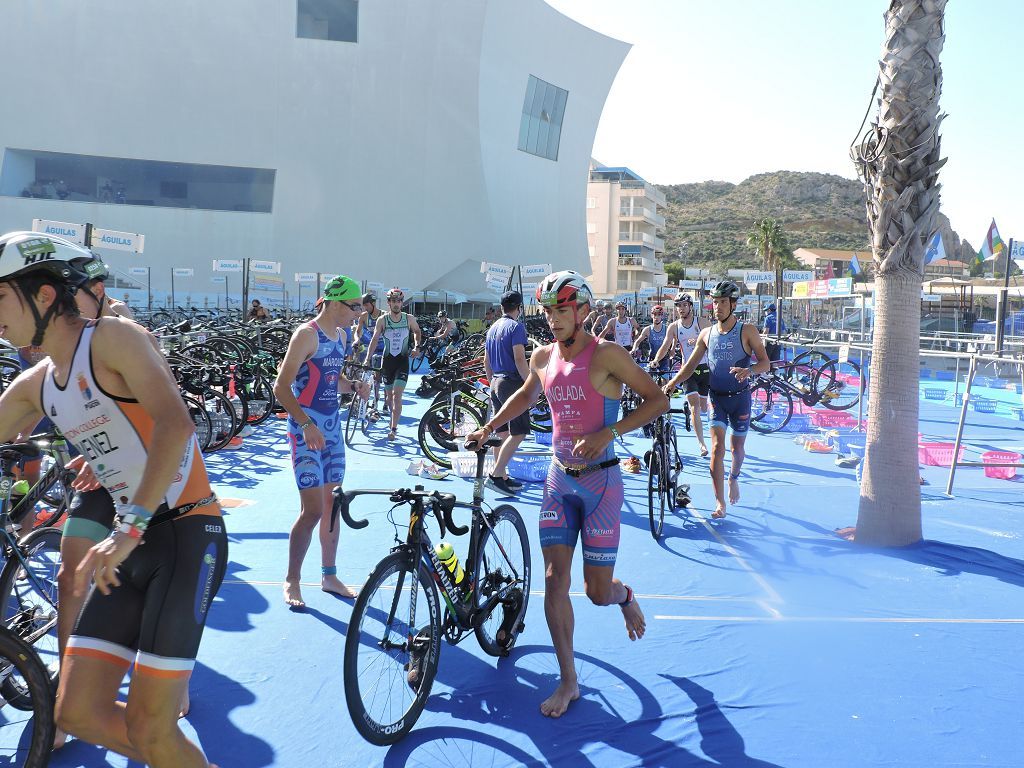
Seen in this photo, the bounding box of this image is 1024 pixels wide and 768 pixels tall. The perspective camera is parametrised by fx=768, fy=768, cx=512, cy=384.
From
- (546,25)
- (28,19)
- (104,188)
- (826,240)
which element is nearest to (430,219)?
(546,25)

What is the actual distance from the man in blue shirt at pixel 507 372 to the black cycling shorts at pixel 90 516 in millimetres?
5304

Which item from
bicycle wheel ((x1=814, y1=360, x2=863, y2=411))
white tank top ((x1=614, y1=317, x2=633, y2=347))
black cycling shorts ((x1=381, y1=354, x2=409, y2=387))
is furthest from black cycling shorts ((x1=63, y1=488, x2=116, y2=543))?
white tank top ((x1=614, y1=317, x2=633, y2=347))

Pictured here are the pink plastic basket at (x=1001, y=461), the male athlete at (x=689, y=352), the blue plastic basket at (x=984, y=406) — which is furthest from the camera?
the blue plastic basket at (x=984, y=406)

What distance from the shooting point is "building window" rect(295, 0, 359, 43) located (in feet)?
139

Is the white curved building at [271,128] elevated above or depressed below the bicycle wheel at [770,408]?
above

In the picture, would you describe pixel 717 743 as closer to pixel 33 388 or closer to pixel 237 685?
pixel 237 685

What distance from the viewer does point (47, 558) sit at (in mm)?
3496

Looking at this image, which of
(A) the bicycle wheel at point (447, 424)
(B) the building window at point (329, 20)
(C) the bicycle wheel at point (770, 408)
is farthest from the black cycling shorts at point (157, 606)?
(B) the building window at point (329, 20)

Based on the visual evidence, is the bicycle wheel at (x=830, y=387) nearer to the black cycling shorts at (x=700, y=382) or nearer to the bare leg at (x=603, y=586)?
the black cycling shorts at (x=700, y=382)

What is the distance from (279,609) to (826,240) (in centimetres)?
13500

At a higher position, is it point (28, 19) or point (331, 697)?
point (28, 19)

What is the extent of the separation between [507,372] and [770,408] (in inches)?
272

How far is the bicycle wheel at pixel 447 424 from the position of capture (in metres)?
9.88

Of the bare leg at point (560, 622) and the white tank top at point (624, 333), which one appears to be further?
the white tank top at point (624, 333)
